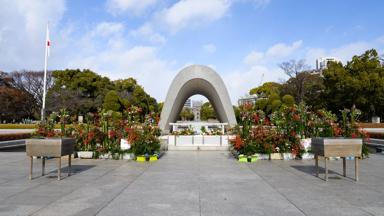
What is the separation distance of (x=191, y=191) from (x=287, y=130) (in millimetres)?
6014

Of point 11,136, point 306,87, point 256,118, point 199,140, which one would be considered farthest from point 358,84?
point 11,136

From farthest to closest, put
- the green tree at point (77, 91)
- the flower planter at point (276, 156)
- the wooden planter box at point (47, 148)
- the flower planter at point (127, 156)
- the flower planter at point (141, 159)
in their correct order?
1. the green tree at point (77, 91)
2. the flower planter at point (127, 156)
3. the flower planter at point (276, 156)
4. the flower planter at point (141, 159)
5. the wooden planter box at point (47, 148)

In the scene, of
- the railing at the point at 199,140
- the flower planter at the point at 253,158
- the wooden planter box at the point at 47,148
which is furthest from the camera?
the railing at the point at 199,140

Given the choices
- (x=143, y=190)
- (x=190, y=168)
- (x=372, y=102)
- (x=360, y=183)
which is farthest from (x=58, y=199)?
(x=372, y=102)

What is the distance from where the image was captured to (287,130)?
411 inches

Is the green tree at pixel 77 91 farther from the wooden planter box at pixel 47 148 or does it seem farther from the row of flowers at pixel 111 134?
the wooden planter box at pixel 47 148

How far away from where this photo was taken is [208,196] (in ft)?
16.5

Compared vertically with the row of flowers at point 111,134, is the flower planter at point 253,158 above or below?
below

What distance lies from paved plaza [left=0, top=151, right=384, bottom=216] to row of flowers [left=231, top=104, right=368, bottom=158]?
1.53m

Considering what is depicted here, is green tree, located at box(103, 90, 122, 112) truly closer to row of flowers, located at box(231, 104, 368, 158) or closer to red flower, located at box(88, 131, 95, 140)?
red flower, located at box(88, 131, 95, 140)

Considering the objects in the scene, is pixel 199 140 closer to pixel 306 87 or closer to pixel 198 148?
pixel 198 148

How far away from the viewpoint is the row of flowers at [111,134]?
32.9ft

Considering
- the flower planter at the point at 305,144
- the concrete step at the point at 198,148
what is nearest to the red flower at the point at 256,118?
the flower planter at the point at 305,144

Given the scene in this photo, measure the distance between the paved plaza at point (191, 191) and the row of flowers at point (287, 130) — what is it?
5.03 ft
